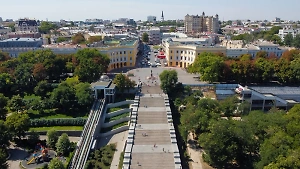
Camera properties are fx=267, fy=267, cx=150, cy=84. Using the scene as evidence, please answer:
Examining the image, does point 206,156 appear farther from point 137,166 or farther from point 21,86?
point 21,86

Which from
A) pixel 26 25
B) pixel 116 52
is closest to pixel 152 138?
pixel 116 52

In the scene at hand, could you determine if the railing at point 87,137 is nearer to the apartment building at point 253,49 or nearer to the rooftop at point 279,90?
the rooftop at point 279,90

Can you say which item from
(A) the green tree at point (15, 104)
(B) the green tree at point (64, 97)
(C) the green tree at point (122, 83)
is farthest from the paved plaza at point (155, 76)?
(A) the green tree at point (15, 104)

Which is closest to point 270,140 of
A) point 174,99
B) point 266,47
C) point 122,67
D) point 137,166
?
point 137,166

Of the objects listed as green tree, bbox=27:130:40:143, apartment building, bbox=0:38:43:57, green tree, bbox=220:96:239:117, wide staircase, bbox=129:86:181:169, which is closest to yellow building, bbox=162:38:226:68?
wide staircase, bbox=129:86:181:169

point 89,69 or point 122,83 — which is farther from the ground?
point 89,69

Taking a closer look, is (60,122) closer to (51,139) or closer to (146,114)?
(51,139)
